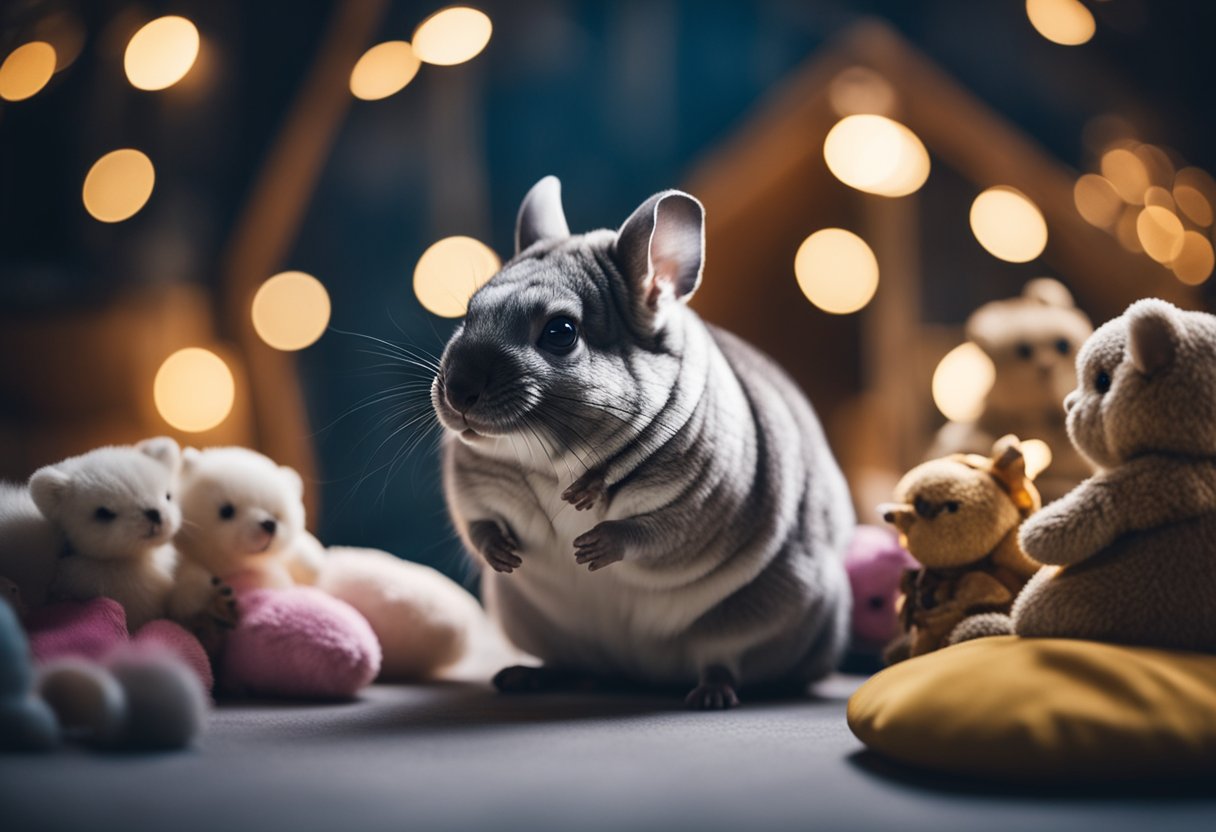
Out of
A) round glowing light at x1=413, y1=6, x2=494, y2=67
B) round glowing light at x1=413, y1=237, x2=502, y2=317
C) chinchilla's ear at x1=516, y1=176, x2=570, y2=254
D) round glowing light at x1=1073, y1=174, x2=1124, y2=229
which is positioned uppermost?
round glowing light at x1=413, y1=6, x2=494, y2=67

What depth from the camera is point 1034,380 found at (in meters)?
2.52

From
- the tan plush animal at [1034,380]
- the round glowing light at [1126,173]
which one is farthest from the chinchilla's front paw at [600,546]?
the round glowing light at [1126,173]

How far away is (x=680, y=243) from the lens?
6.24ft

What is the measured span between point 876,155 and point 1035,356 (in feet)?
3.43

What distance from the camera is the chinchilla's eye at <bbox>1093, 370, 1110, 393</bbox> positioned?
1596 mm

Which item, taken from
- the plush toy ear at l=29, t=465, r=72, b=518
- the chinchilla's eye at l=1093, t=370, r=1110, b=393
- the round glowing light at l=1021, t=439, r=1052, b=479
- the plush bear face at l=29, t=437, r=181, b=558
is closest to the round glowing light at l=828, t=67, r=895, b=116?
the round glowing light at l=1021, t=439, r=1052, b=479

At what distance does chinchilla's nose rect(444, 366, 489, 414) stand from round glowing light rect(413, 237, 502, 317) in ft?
5.63

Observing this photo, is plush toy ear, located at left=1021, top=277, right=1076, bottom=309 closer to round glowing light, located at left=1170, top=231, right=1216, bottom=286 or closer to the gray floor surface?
round glowing light, located at left=1170, top=231, right=1216, bottom=286

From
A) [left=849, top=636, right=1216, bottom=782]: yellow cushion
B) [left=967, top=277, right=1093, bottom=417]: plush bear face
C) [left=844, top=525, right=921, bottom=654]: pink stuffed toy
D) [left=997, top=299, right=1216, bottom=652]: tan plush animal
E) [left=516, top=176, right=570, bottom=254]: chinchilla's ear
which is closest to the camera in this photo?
[left=849, top=636, right=1216, bottom=782]: yellow cushion

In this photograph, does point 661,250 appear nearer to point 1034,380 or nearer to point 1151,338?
point 1151,338

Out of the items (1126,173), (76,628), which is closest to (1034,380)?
(1126,173)

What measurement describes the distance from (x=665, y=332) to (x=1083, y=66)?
2446 mm

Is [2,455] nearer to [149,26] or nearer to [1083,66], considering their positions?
[149,26]

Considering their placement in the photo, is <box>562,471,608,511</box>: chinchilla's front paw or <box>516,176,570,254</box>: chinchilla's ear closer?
<box>562,471,608,511</box>: chinchilla's front paw
